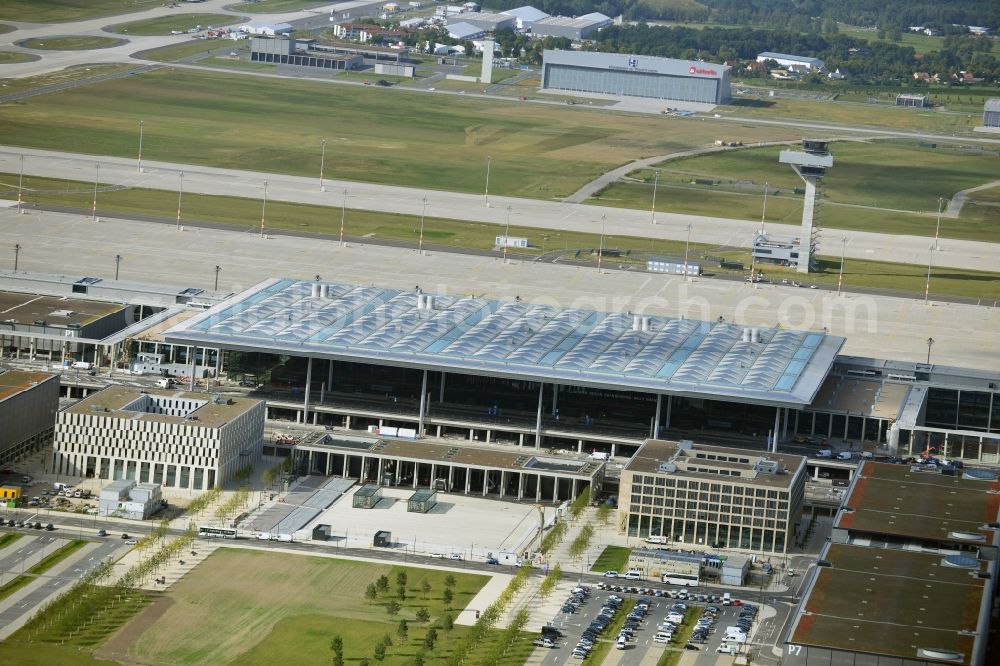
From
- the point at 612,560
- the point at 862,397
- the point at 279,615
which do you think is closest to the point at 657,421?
the point at 862,397

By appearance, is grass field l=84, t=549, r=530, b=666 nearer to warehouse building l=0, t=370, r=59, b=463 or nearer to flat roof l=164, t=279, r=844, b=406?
warehouse building l=0, t=370, r=59, b=463

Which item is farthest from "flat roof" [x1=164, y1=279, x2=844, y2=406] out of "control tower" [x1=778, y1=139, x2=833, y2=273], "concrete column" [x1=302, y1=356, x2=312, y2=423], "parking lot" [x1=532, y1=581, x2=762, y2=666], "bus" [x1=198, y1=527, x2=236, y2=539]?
"control tower" [x1=778, y1=139, x2=833, y2=273]

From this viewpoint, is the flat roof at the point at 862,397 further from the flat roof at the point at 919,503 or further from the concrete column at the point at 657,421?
the concrete column at the point at 657,421

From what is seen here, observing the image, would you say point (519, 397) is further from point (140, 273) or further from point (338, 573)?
point (140, 273)

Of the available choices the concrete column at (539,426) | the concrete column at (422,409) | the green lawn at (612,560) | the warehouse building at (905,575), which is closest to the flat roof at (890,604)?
the warehouse building at (905,575)

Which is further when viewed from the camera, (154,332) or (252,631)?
(154,332)

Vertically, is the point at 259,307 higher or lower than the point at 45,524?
higher

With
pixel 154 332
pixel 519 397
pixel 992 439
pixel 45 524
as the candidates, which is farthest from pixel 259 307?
pixel 992 439
